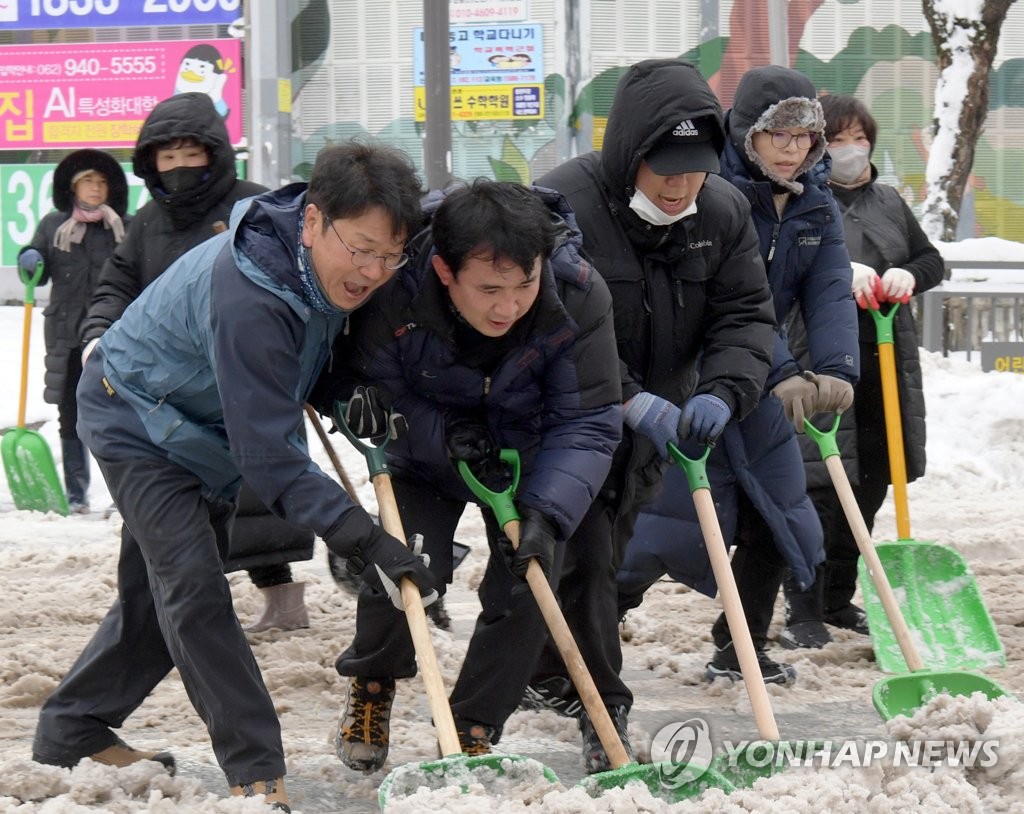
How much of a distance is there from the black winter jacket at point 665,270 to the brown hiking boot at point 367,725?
79 cm

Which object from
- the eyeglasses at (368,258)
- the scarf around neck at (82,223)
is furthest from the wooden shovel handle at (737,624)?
the scarf around neck at (82,223)

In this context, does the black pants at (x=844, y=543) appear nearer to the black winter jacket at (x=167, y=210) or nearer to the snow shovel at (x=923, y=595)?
the snow shovel at (x=923, y=595)

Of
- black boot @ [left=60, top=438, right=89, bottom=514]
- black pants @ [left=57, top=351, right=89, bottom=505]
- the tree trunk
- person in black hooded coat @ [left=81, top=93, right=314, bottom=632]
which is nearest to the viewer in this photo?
person in black hooded coat @ [left=81, top=93, right=314, bottom=632]

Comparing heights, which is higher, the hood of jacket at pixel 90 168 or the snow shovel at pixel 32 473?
the hood of jacket at pixel 90 168

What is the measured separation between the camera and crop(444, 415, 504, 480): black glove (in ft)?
11.2

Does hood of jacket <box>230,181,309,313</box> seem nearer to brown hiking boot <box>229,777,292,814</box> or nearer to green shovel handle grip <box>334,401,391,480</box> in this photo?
green shovel handle grip <box>334,401,391,480</box>

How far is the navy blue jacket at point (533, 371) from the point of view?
10.9ft

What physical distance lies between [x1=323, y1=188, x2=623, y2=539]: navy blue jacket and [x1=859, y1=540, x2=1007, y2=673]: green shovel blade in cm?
159

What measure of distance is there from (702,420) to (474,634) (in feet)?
2.53

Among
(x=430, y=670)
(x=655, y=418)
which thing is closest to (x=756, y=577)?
(x=655, y=418)

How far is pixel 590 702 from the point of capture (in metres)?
3.28

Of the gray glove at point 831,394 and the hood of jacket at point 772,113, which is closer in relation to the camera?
the hood of jacket at point 772,113

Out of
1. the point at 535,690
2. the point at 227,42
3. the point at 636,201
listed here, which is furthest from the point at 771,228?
the point at 227,42

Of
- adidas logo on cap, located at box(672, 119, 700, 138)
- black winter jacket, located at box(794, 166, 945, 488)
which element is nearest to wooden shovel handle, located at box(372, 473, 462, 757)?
adidas logo on cap, located at box(672, 119, 700, 138)
